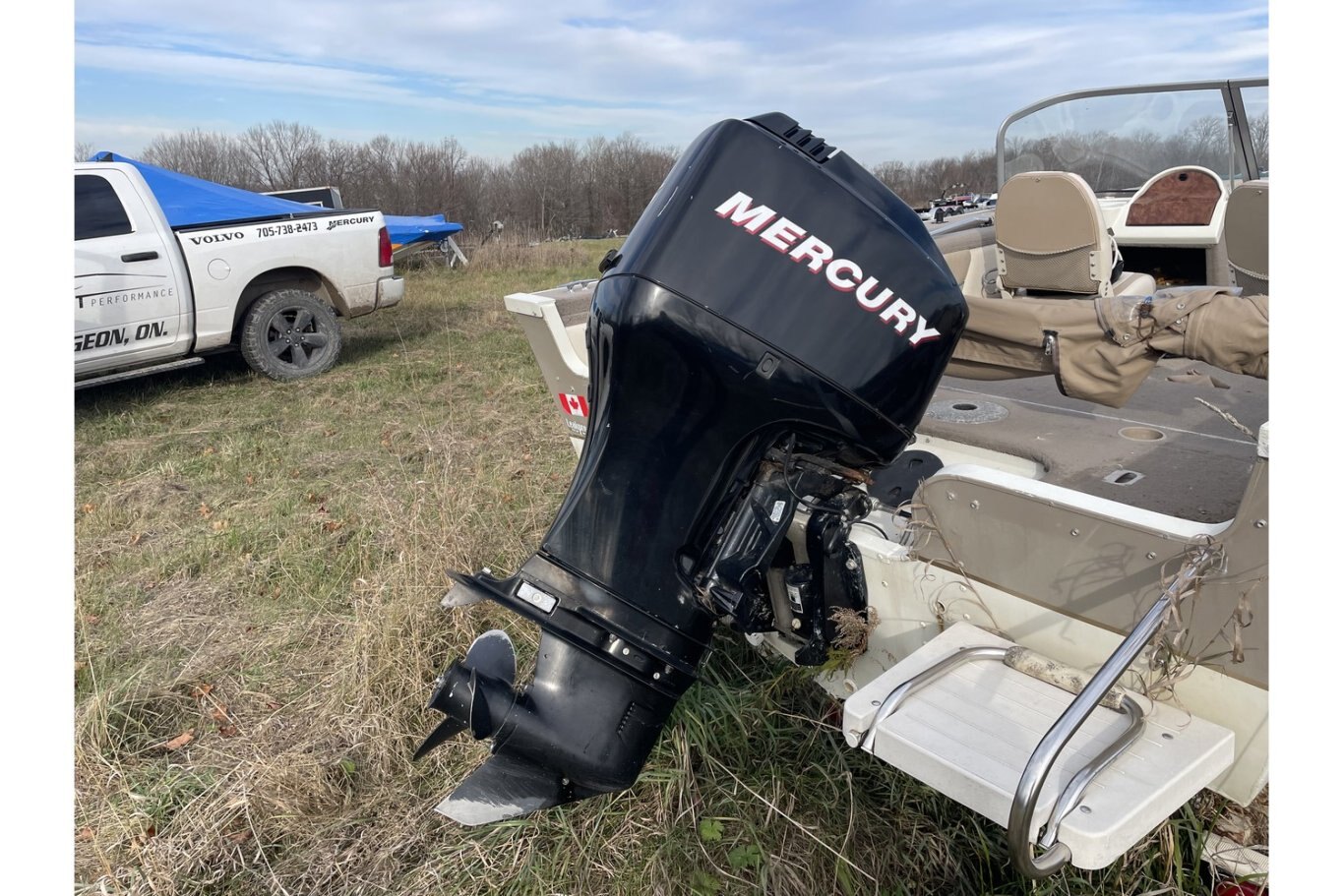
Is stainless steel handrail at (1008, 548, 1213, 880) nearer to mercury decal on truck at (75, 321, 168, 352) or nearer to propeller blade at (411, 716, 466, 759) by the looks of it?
propeller blade at (411, 716, 466, 759)

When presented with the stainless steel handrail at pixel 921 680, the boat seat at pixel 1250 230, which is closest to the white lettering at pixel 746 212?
the stainless steel handrail at pixel 921 680

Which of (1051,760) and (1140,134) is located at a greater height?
(1140,134)

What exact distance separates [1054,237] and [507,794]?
2734mm

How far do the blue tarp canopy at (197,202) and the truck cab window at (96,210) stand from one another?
0.31 meters

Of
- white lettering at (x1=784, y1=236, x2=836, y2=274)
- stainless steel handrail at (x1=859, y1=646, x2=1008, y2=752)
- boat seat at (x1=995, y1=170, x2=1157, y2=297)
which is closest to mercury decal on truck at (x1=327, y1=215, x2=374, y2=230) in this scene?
boat seat at (x1=995, y1=170, x2=1157, y2=297)

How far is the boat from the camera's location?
54.0 inches

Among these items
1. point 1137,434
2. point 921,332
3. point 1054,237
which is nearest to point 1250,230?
point 1137,434

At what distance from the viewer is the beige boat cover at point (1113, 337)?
1.59 m

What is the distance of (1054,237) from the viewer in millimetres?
3277

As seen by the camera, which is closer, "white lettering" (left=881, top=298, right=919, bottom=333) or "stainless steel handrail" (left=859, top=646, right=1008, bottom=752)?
"stainless steel handrail" (left=859, top=646, right=1008, bottom=752)

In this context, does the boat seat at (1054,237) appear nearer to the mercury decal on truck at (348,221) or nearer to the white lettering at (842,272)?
the white lettering at (842,272)

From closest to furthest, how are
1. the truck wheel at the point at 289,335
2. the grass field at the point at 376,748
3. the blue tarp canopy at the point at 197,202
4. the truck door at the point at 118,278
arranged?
the grass field at the point at 376,748, the truck door at the point at 118,278, the blue tarp canopy at the point at 197,202, the truck wheel at the point at 289,335

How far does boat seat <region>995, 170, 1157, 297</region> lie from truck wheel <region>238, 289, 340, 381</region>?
17.4 ft

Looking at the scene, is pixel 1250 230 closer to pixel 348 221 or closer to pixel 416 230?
pixel 348 221
